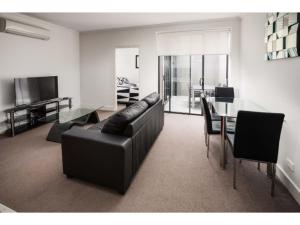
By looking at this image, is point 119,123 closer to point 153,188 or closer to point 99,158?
point 99,158

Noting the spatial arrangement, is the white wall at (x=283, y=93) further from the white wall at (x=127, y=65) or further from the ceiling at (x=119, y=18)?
the white wall at (x=127, y=65)

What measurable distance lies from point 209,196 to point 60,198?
4.97ft

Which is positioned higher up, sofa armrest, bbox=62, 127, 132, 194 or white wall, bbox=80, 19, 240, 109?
white wall, bbox=80, 19, 240, 109

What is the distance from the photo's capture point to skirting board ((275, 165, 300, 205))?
197 cm

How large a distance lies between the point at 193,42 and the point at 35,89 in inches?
160

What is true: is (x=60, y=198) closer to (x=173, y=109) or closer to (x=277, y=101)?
(x=277, y=101)

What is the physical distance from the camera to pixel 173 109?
6.14 m

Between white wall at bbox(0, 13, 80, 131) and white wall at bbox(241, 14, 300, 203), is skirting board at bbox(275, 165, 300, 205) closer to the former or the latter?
white wall at bbox(241, 14, 300, 203)

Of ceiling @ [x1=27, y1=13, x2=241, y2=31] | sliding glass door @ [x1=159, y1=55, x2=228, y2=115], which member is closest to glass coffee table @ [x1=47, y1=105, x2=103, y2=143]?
ceiling @ [x1=27, y1=13, x2=241, y2=31]

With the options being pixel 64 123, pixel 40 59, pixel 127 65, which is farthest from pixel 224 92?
pixel 127 65

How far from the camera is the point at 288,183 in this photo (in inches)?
85.4

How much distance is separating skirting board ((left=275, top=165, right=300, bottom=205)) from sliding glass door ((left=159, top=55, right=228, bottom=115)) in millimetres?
3395
